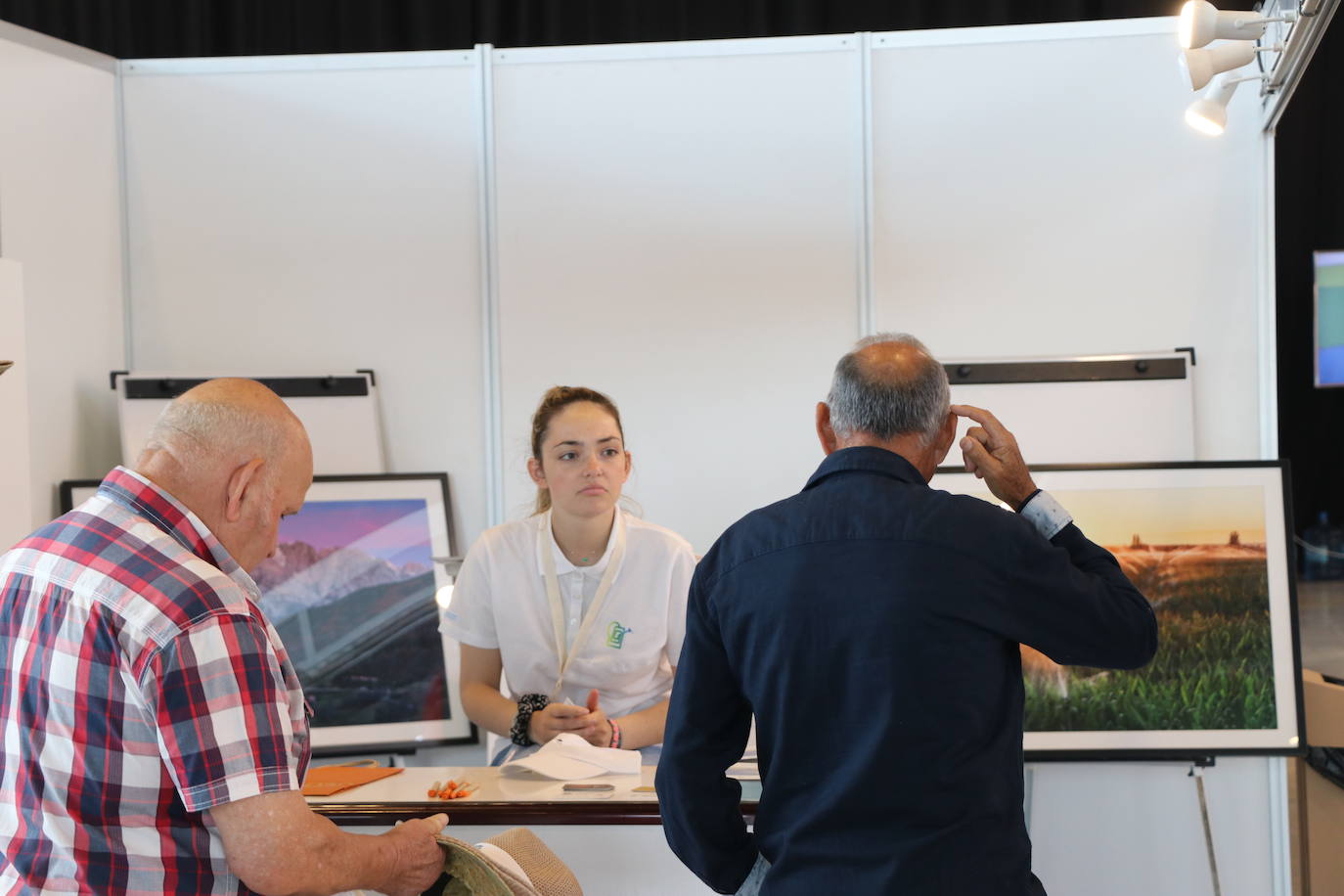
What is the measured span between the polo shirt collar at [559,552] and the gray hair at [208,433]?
1431 millimetres

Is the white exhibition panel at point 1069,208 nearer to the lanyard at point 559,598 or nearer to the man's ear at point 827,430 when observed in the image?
the lanyard at point 559,598

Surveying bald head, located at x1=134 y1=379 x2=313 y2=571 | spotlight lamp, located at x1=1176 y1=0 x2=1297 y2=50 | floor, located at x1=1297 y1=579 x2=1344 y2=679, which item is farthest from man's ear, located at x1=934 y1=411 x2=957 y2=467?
floor, located at x1=1297 y1=579 x2=1344 y2=679

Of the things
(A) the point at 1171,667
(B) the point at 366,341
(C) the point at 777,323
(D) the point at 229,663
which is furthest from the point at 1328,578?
(D) the point at 229,663

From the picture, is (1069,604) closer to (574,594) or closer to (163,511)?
(163,511)

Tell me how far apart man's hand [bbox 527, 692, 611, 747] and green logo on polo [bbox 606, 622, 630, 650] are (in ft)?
0.87

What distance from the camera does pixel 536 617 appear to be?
3066 millimetres

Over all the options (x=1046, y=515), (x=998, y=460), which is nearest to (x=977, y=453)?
(x=998, y=460)

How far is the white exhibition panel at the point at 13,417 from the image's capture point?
2945mm

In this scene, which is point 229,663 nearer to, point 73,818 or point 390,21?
point 73,818

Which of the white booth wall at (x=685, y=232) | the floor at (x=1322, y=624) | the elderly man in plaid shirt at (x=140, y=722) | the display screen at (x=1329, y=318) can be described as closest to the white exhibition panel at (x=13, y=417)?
the white booth wall at (x=685, y=232)

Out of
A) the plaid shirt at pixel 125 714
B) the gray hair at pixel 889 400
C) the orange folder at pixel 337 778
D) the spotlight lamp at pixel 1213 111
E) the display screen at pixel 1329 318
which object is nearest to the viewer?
the plaid shirt at pixel 125 714

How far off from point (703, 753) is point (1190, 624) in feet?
7.33

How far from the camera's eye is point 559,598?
3043 millimetres

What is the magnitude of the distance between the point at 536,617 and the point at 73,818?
1.60m
